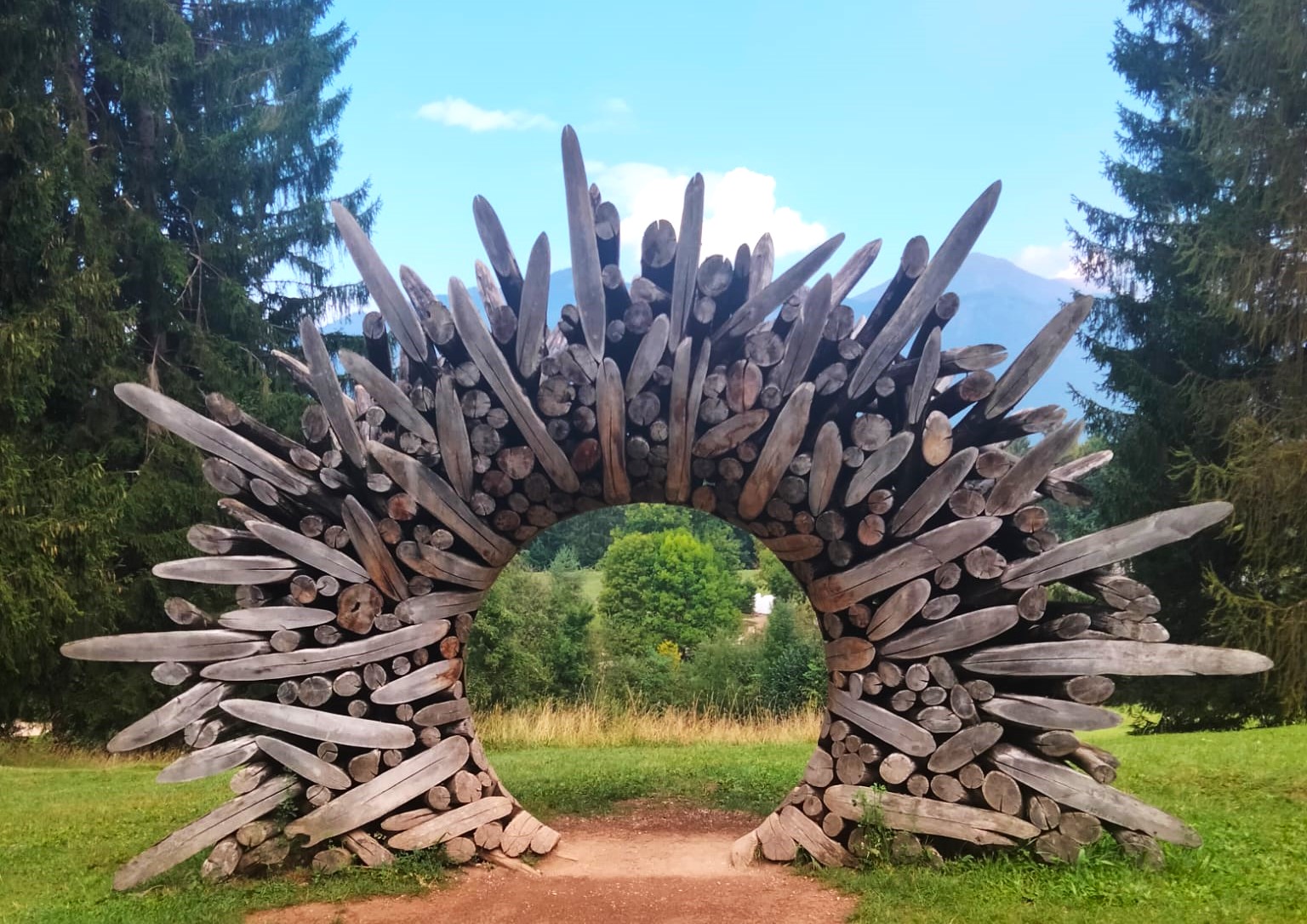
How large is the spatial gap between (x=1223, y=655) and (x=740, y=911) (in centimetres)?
277

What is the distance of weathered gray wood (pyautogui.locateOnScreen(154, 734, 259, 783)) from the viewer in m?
5.31

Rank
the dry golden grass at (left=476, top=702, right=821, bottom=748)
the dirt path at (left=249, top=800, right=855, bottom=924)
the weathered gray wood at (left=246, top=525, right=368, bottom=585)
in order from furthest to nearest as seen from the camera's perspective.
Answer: the dry golden grass at (left=476, top=702, right=821, bottom=748)
the weathered gray wood at (left=246, top=525, right=368, bottom=585)
the dirt path at (left=249, top=800, right=855, bottom=924)

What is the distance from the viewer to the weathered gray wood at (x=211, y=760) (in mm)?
5307

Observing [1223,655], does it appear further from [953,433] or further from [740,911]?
[740,911]

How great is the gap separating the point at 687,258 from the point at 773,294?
0.52 metres

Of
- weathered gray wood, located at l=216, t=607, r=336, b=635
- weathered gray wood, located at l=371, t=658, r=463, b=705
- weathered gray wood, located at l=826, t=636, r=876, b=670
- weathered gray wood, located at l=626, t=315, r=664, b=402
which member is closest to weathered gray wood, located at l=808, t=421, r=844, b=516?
weathered gray wood, located at l=826, t=636, r=876, b=670

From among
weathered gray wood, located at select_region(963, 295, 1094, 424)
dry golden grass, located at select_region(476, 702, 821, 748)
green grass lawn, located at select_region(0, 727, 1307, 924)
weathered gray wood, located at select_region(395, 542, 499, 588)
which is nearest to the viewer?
green grass lawn, located at select_region(0, 727, 1307, 924)

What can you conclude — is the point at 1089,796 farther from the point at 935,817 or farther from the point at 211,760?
the point at 211,760

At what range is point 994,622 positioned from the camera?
5.35m

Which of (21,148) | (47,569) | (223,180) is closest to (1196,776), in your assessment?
(47,569)

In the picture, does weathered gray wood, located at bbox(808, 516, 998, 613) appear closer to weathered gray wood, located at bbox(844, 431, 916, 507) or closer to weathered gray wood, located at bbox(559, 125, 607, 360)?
weathered gray wood, located at bbox(844, 431, 916, 507)

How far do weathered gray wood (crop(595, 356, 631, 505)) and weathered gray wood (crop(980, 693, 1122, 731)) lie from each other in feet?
7.74

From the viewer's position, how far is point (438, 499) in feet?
18.9

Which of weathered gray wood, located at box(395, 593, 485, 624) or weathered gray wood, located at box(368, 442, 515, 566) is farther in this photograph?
weathered gray wood, located at box(395, 593, 485, 624)
